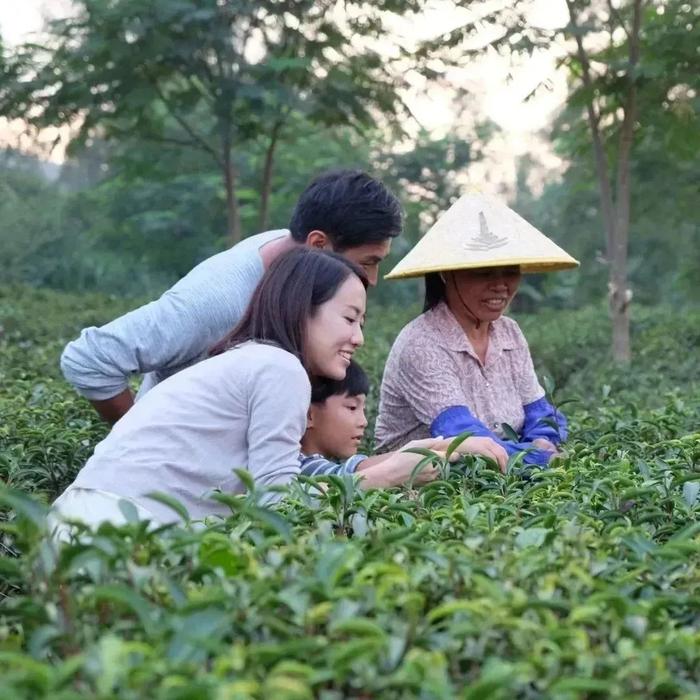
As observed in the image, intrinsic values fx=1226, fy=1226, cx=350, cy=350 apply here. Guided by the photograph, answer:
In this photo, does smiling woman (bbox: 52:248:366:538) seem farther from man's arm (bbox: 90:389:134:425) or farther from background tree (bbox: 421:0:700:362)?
background tree (bbox: 421:0:700:362)

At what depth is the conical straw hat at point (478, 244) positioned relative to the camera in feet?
12.2

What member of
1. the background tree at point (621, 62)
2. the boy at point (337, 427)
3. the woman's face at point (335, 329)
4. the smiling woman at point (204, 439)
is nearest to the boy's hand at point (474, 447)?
the boy at point (337, 427)

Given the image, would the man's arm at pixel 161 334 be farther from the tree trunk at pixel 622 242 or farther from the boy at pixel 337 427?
the tree trunk at pixel 622 242

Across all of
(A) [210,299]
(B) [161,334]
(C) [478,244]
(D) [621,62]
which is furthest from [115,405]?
(D) [621,62]

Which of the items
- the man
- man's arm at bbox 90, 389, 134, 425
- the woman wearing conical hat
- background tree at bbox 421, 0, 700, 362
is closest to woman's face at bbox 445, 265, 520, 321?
the woman wearing conical hat

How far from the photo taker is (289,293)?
2.83m

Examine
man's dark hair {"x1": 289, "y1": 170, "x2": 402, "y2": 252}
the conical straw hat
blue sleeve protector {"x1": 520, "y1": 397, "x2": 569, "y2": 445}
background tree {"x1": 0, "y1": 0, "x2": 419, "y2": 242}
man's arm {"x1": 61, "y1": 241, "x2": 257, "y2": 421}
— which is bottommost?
blue sleeve protector {"x1": 520, "y1": 397, "x2": 569, "y2": 445}

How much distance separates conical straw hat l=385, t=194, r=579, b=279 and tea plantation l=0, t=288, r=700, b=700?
146cm

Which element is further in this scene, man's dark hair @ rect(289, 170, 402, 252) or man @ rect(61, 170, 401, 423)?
man's dark hair @ rect(289, 170, 402, 252)

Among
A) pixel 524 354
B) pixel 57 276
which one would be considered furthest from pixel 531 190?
pixel 524 354

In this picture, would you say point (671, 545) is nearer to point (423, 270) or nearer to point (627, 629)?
point (627, 629)

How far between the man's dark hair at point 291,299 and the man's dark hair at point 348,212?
0.74 m

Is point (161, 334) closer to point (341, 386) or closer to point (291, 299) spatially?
point (341, 386)

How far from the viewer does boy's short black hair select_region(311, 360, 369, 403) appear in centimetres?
326
